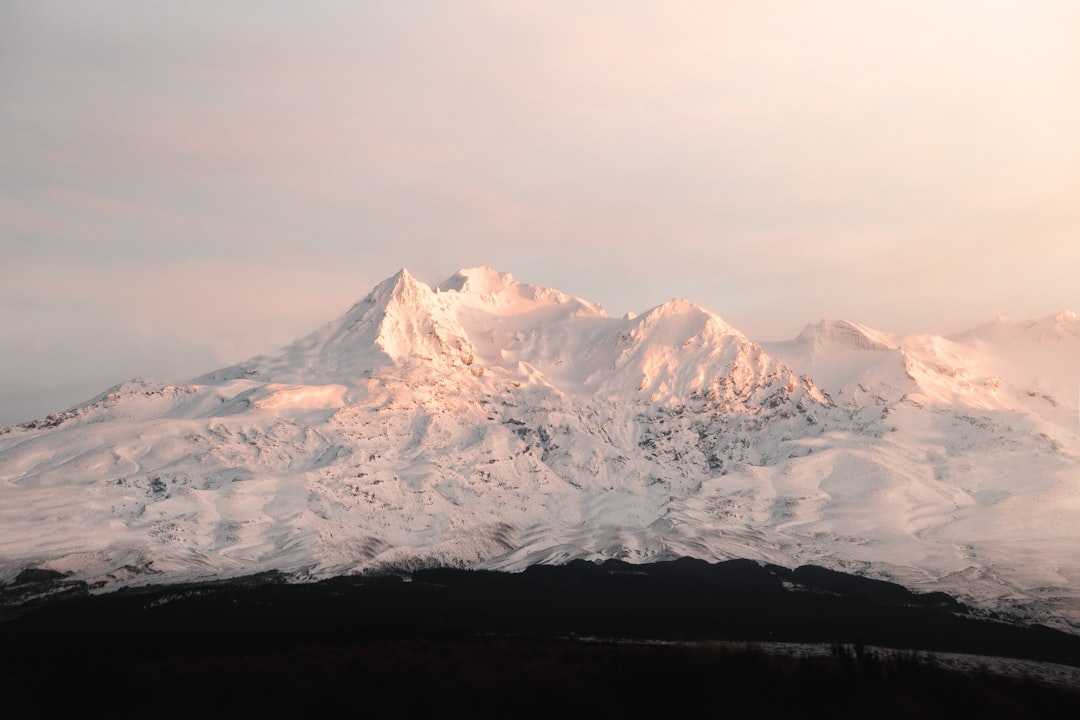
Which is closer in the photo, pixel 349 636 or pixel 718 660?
pixel 718 660

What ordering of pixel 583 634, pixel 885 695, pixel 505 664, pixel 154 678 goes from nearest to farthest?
pixel 885 695 < pixel 154 678 < pixel 505 664 < pixel 583 634

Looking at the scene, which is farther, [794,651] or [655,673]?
[794,651]

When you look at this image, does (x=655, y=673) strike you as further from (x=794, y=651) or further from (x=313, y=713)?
(x=794, y=651)

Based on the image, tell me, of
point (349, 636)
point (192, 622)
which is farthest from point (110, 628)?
point (349, 636)

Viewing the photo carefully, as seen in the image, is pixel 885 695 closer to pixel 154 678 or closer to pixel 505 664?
pixel 505 664

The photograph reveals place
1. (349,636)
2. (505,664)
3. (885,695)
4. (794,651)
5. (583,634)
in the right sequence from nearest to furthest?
(885,695) < (505,664) < (794,651) < (349,636) < (583,634)

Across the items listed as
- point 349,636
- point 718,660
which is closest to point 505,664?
point 718,660

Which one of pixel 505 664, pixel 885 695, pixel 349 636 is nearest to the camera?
pixel 885 695

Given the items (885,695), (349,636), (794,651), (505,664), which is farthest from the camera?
(349,636)
